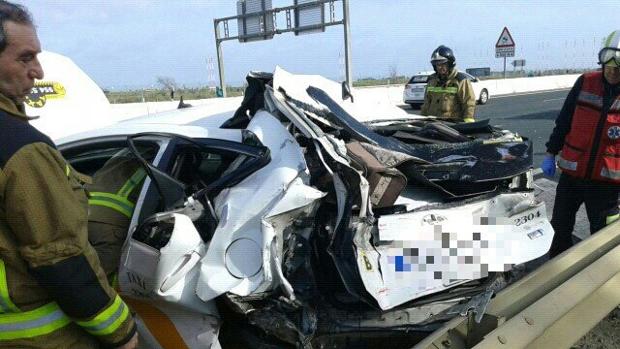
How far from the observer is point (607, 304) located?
8.32 ft

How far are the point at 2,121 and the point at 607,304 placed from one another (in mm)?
2725

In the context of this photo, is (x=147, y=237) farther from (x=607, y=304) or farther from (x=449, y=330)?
(x=607, y=304)

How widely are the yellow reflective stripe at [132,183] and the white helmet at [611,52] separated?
9.74 ft

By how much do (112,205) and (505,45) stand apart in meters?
26.0

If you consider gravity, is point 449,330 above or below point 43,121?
below

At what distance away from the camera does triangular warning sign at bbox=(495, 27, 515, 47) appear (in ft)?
82.5

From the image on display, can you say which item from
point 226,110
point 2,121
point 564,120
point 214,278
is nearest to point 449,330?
point 214,278

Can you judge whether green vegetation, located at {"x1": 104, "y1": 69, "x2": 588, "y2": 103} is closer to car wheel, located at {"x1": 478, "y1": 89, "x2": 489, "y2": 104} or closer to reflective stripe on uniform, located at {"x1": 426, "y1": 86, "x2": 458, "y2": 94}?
car wheel, located at {"x1": 478, "y1": 89, "x2": 489, "y2": 104}

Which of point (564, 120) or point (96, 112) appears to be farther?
point (96, 112)

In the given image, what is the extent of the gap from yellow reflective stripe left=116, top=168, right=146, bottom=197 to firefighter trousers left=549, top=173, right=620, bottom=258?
2.93 meters

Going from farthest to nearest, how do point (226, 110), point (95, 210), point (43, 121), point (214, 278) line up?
point (43, 121)
point (226, 110)
point (95, 210)
point (214, 278)

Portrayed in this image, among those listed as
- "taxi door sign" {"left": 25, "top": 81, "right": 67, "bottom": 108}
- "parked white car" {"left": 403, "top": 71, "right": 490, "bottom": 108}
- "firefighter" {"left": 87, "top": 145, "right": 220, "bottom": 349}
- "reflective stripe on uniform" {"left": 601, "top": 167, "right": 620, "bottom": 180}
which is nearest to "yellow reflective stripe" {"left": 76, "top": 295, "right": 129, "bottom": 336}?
"firefighter" {"left": 87, "top": 145, "right": 220, "bottom": 349}

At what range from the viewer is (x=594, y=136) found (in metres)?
3.44

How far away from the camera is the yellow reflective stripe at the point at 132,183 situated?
261 centimetres
